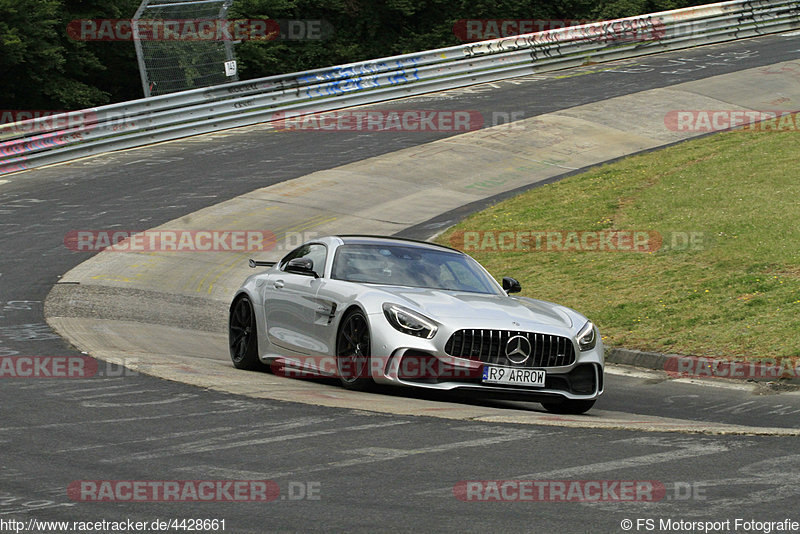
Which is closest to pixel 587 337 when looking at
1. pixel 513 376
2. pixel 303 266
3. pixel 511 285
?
pixel 513 376

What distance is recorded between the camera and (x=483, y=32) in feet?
150

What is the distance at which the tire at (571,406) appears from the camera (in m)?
9.10

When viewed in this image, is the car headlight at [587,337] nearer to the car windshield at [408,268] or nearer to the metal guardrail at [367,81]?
the car windshield at [408,268]

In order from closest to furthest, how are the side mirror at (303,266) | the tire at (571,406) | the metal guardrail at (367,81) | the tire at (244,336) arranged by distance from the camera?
the tire at (571,406) < the side mirror at (303,266) < the tire at (244,336) < the metal guardrail at (367,81)

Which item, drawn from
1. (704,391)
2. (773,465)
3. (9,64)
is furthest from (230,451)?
(9,64)

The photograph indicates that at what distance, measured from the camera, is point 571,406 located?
30.0ft

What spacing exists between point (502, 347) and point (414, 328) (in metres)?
0.72

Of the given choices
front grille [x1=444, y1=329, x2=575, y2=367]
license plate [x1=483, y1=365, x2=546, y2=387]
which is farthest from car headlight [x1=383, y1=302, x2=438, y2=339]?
Answer: license plate [x1=483, y1=365, x2=546, y2=387]

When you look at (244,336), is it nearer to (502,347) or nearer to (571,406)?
(502,347)

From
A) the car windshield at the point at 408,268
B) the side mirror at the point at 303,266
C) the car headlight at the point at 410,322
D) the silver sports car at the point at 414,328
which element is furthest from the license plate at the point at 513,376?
the side mirror at the point at 303,266

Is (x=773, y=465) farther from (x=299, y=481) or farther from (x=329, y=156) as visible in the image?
(x=329, y=156)

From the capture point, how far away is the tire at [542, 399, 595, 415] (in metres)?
9.10

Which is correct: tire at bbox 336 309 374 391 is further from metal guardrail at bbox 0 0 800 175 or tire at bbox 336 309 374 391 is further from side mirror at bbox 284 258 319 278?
metal guardrail at bbox 0 0 800 175

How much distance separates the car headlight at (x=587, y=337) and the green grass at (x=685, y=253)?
2699 mm
